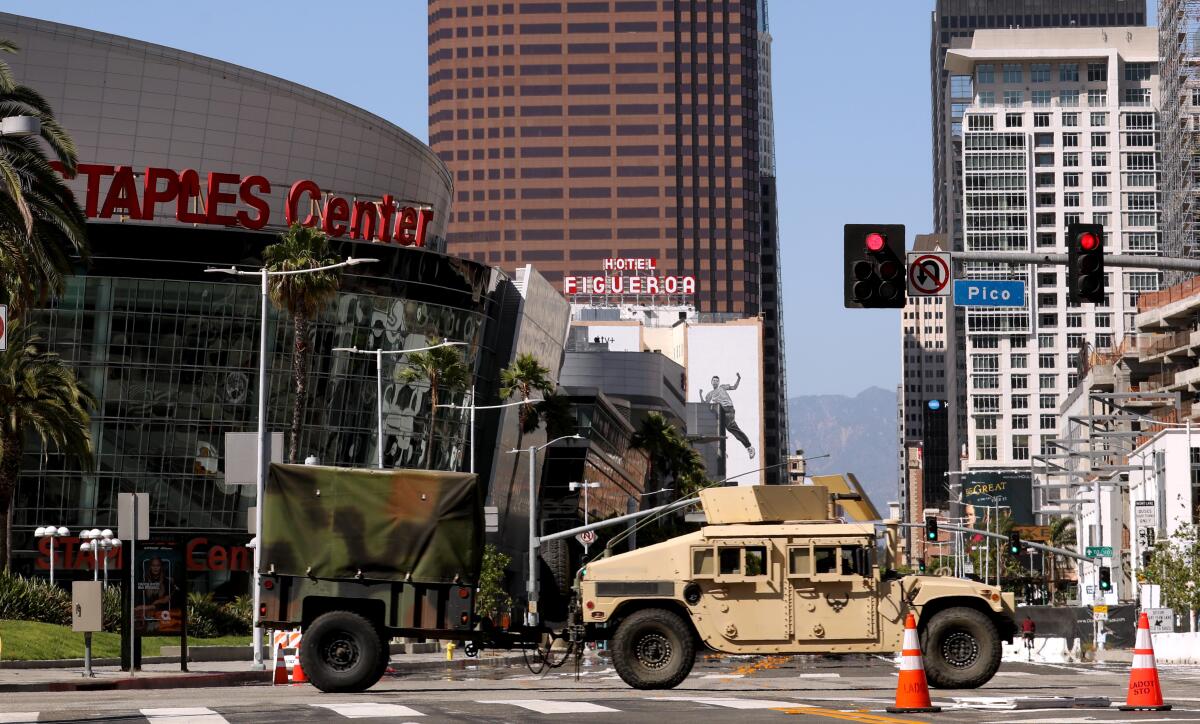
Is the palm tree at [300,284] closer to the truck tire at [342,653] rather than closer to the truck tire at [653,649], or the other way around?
the truck tire at [342,653]

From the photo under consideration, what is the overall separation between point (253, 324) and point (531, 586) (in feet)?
86.0

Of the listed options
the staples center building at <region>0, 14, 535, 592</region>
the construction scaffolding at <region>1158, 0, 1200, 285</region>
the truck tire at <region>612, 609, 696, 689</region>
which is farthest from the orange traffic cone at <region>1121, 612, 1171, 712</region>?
the construction scaffolding at <region>1158, 0, 1200, 285</region>

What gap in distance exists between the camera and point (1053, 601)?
Result: 538ft

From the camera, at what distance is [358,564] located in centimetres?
2411

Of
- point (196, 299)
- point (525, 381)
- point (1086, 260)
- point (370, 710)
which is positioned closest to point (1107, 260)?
point (1086, 260)

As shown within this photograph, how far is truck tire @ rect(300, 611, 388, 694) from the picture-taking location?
2402cm

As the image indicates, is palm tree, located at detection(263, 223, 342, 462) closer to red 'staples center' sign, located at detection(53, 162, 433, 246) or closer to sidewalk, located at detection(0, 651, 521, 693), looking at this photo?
red 'staples center' sign, located at detection(53, 162, 433, 246)

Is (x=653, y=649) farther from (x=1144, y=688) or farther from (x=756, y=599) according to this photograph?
(x=1144, y=688)

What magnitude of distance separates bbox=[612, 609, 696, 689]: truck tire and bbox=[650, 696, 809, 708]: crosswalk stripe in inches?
82.5

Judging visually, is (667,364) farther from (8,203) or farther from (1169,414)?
(8,203)

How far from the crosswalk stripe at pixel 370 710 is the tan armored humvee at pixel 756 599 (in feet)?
15.9

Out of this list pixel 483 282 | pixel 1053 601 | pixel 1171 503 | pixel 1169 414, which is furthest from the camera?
pixel 1053 601

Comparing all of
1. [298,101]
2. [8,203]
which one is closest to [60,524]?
[298,101]

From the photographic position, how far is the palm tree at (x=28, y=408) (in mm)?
58031
